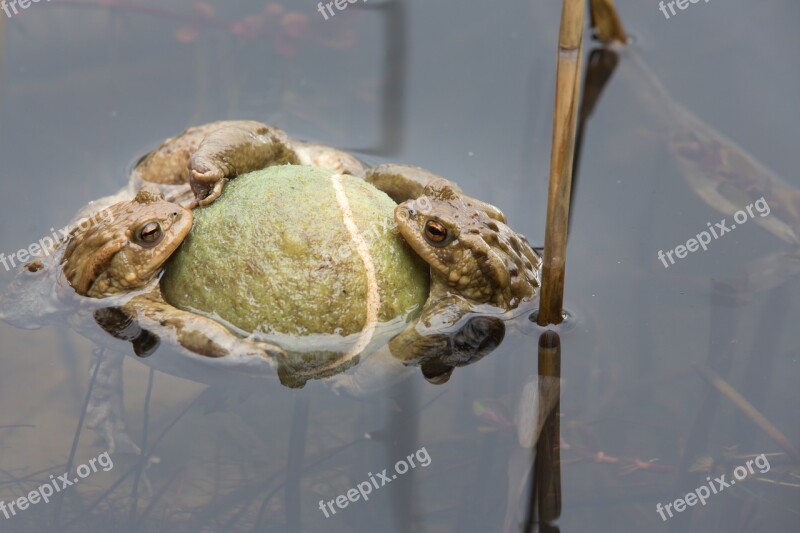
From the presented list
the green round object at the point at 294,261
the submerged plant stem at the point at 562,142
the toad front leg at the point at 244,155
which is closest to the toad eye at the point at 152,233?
the green round object at the point at 294,261

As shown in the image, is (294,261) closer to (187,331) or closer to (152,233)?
(187,331)

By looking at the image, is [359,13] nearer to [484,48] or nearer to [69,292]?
[484,48]

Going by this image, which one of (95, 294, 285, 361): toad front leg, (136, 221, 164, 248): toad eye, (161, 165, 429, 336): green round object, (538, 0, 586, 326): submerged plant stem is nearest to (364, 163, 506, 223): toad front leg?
(161, 165, 429, 336): green round object

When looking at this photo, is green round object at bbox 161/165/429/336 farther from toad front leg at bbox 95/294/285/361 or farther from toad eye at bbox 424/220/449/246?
toad eye at bbox 424/220/449/246

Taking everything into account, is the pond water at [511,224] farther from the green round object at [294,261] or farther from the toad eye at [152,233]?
the toad eye at [152,233]

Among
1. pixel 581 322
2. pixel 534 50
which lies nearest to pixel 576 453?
pixel 581 322

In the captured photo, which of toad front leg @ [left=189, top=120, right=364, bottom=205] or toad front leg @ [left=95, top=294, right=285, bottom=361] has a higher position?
toad front leg @ [left=189, top=120, right=364, bottom=205]
